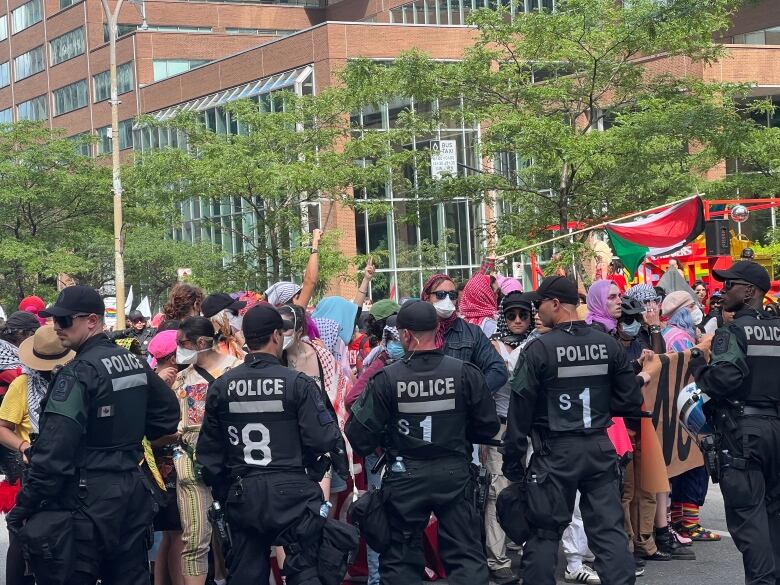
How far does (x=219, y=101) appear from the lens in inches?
1924

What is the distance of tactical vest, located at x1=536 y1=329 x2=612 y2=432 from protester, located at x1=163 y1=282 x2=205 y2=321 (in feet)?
10.1

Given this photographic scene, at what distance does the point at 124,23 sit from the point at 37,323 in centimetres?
6034

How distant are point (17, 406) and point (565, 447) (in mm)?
3227

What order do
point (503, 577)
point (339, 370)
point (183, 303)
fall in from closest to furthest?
point (339, 370)
point (503, 577)
point (183, 303)

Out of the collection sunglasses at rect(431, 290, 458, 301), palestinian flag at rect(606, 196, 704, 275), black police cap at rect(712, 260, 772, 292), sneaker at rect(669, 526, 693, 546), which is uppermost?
palestinian flag at rect(606, 196, 704, 275)

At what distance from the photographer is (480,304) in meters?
9.77

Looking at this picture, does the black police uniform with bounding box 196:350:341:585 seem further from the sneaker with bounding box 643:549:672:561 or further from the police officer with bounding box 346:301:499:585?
the sneaker with bounding box 643:549:672:561

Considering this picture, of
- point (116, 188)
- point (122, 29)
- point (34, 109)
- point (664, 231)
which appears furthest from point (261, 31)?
point (664, 231)

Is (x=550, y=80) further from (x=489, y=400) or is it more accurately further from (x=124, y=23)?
(x=124, y=23)

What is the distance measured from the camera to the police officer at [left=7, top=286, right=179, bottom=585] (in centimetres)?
584

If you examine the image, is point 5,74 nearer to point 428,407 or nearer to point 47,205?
point 47,205

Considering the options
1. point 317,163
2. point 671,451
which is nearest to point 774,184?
point 317,163

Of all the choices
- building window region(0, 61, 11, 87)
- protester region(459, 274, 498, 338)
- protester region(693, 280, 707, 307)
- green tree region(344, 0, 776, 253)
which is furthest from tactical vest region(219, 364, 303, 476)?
building window region(0, 61, 11, 87)

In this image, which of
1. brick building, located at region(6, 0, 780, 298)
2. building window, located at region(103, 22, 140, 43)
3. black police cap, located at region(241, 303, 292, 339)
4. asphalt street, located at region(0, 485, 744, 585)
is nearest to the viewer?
black police cap, located at region(241, 303, 292, 339)
